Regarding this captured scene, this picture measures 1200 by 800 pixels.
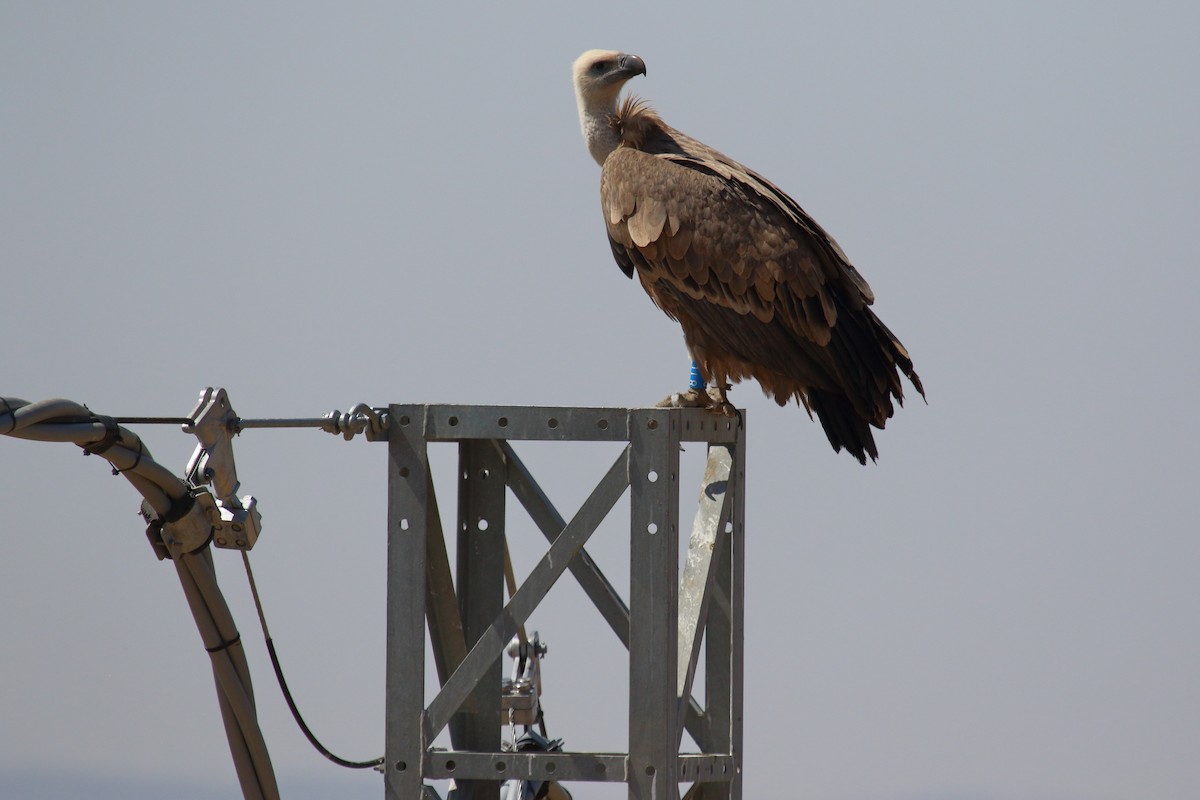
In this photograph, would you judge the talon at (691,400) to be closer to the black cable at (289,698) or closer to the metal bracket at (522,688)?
the metal bracket at (522,688)

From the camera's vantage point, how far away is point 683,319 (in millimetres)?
5586

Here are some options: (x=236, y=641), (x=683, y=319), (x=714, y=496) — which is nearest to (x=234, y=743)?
(x=236, y=641)

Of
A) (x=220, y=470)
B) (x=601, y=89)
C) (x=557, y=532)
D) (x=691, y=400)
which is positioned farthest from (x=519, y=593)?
(x=601, y=89)

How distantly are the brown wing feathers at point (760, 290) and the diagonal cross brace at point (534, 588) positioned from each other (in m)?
1.83

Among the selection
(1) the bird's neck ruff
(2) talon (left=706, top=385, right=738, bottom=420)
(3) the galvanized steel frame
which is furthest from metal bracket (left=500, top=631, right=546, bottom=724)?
(1) the bird's neck ruff

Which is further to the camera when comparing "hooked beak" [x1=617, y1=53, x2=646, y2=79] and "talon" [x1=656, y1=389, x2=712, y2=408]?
"hooked beak" [x1=617, y1=53, x2=646, y2=79]

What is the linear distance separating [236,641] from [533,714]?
4.08 ft

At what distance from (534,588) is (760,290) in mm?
2096

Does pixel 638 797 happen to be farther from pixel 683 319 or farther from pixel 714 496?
pixel 683 319

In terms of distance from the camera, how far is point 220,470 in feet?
10.8

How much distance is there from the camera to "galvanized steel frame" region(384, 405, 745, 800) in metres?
3.59

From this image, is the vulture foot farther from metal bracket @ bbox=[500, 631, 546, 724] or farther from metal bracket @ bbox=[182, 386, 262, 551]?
metal bracket @ bbox=[182, 386, 262, 551]

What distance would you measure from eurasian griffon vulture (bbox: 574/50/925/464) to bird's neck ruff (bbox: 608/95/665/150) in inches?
7.9

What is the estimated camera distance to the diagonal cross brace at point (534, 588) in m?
3.67
